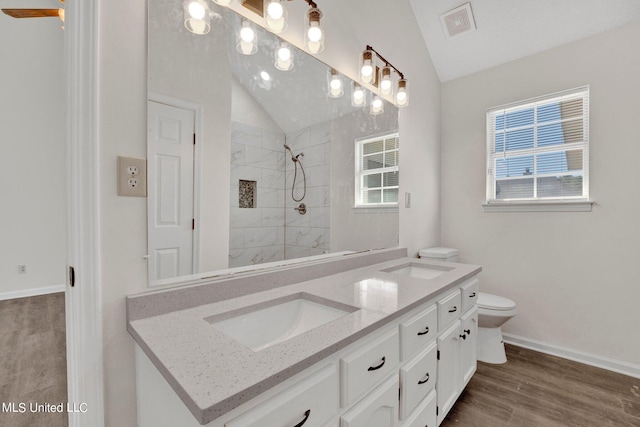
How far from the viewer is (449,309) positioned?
147 cm

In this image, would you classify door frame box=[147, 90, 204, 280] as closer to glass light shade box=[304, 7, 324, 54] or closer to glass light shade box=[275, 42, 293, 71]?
glass light shade box=[275, 42, 293, 71]

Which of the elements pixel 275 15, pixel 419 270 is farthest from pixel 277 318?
A: pixel 275 15

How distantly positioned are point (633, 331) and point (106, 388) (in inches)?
125

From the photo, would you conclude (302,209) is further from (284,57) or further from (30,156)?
(30,156)

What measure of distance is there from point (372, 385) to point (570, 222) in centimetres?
230

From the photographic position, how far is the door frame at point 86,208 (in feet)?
2.74

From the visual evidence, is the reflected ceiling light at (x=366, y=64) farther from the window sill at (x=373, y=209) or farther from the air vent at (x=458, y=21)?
the air vent at (x=458, y=21)

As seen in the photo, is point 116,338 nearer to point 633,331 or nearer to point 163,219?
point 163,219

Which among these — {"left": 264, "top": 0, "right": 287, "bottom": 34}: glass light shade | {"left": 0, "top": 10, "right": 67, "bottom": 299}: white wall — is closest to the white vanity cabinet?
{"left": 264, "top": 0, "right": 287, "bottom": 34}: glass light shade

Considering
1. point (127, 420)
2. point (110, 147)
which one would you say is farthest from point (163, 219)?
point (127, 420)

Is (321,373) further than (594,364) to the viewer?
No

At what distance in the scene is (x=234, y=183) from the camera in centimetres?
120

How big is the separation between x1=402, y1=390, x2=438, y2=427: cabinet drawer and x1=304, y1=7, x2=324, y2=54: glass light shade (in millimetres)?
1829

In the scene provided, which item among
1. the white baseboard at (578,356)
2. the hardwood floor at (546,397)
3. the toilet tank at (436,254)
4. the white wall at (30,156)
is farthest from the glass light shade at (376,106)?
the white wall at (30,156)
